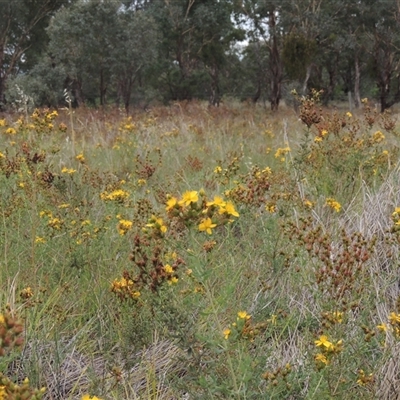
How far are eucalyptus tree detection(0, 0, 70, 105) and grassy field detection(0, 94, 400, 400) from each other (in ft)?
55.3

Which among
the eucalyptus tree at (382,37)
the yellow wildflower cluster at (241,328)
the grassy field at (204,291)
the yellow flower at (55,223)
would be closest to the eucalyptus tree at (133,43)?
the eucalyptus tree at (382,37)

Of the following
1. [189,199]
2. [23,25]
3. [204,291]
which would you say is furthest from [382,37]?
[189,199]

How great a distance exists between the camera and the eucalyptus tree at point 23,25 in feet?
59.3

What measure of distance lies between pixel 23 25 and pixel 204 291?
2020 centimetres

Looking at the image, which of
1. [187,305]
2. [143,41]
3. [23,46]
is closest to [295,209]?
[187,305]

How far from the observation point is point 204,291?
1.71 meters

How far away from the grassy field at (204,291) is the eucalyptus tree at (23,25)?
1686cm

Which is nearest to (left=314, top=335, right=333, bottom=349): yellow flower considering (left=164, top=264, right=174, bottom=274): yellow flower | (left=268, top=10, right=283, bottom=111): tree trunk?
(left=164, top=264, right=174, bottom=274): yellow flower

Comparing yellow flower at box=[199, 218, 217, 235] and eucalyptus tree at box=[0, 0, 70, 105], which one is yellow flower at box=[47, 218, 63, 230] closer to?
yellow flower at box=[199, 218, 217, 235]

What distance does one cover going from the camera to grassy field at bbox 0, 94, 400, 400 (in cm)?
125

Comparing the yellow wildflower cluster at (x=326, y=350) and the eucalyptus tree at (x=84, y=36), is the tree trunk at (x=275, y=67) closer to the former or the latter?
the eucalyptus tree at (x=84, y=36)

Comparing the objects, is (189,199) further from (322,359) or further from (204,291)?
(204,291)

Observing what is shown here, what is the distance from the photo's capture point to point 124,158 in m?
4.75

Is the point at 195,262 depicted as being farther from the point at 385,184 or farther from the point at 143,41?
the point at 143,41
